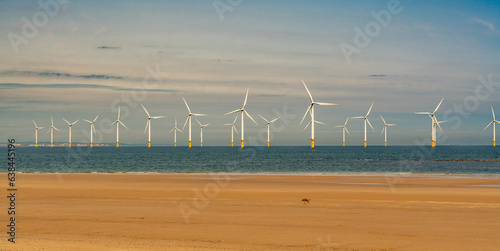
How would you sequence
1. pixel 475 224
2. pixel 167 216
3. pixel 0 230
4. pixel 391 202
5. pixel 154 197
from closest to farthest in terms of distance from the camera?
pixel 0 230 < pixel 475 224 < pixel 167 216 < pixel 391 202 < pixel 154 197

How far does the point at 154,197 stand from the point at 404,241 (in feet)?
60.9

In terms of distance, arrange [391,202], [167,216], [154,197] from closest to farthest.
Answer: [167,216], [391,202], [154,197]

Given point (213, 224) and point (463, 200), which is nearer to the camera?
point (213, 224)

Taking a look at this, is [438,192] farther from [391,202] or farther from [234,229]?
[234,229]

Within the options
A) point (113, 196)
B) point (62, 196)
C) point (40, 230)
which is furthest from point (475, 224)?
point (62, 196)

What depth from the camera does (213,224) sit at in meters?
21.4

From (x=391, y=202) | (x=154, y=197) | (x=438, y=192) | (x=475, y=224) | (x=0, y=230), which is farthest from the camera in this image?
(x=438, y=192)

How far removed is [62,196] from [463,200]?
1029 inches

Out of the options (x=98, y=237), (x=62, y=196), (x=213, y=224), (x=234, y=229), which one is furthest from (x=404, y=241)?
(x=62, y=196)

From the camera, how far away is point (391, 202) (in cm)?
2933

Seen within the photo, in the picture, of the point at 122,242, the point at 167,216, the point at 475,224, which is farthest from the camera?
the point at 167,216

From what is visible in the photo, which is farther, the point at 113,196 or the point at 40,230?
the point at 113,196

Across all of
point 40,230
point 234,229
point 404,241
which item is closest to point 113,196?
point 40,230

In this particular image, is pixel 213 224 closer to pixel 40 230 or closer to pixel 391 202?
pixel 40 230
